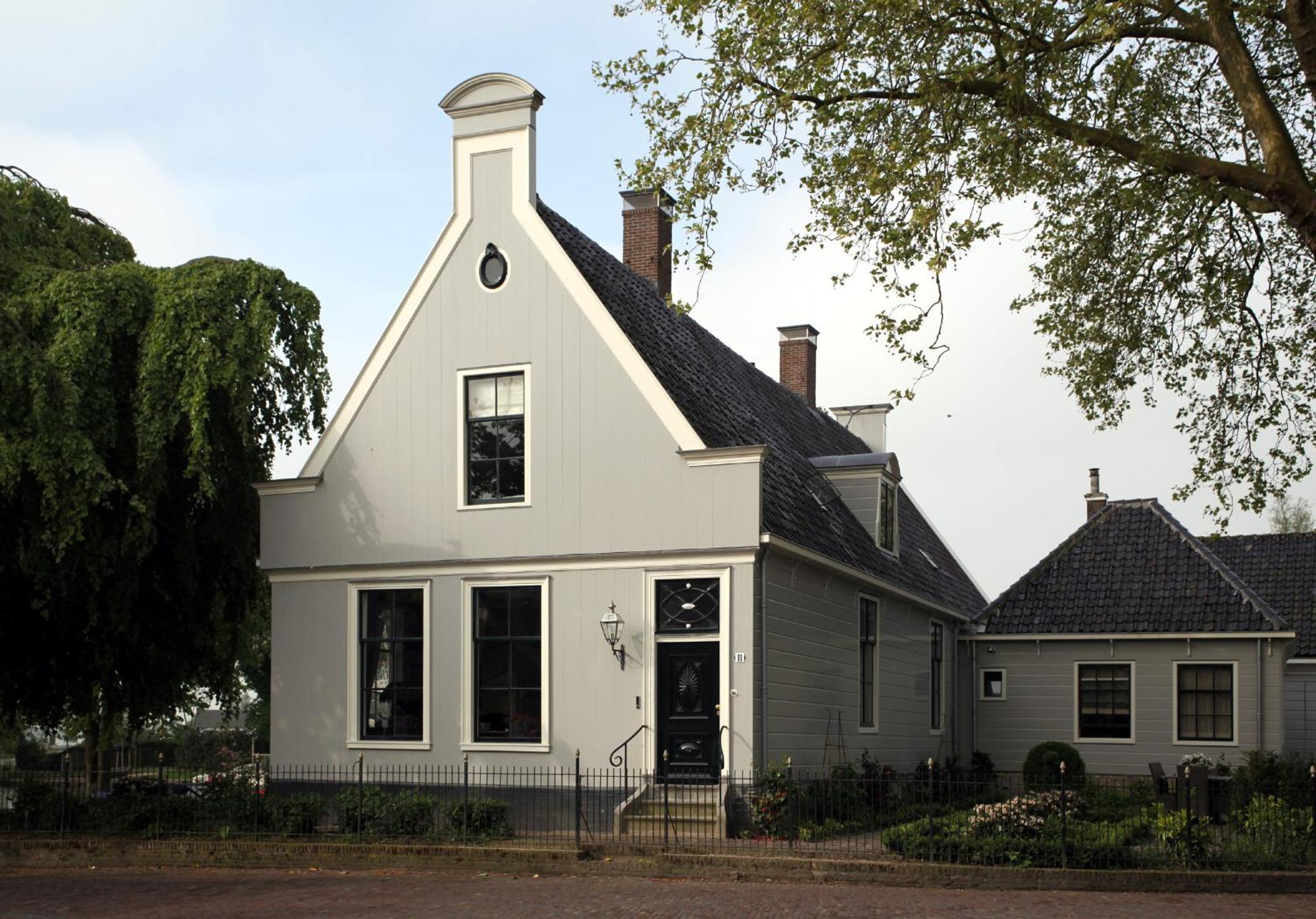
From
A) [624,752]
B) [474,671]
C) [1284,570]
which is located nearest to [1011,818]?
[624,752]

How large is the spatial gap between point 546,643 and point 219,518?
6.07m

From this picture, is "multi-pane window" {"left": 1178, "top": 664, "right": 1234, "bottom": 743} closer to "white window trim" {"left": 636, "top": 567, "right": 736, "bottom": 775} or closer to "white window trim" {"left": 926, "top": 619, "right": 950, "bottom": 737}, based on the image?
"white window trim" {"left": 926, "top": 619, "right": 950, "bottom": 737}

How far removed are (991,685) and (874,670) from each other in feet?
18.7

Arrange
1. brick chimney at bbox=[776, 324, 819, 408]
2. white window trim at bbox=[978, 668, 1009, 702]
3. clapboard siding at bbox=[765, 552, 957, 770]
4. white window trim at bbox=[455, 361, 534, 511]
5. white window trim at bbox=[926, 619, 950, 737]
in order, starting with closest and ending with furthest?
clapboard siding at bbox=[765, 552, 957, 770]
white window trim at bbox=[455, 361, 534, 511]
white window trim at bbox=[926, 619, 950, 737]
white window trim at bbox=[978, 668, 1009, 702]
brick chimney at bbox=[776, 324, 819, 408]

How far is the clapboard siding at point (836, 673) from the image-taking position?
19.3 metres

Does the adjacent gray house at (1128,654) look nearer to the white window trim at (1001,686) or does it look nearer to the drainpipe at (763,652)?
the white window trim at (1001,686)

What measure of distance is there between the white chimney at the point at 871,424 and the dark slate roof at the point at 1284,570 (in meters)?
8.13

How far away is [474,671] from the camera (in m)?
20.0

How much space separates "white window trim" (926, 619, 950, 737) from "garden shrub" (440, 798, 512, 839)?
11120 millimetres

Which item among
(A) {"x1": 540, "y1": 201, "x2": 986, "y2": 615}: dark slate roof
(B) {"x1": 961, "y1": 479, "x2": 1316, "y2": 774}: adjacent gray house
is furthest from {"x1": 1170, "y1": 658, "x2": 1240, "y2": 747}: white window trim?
(A) {"x1": 540, "y1": 201, "x2": 986, "y2": 615}: dark slate roof

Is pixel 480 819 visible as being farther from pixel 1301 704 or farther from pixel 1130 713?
pixel 1301 704

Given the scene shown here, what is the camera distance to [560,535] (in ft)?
64.5

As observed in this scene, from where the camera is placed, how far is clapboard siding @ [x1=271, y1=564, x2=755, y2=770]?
18.6 m

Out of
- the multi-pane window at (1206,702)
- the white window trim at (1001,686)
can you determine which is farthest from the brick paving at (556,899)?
the white window trim at (1001,686)
